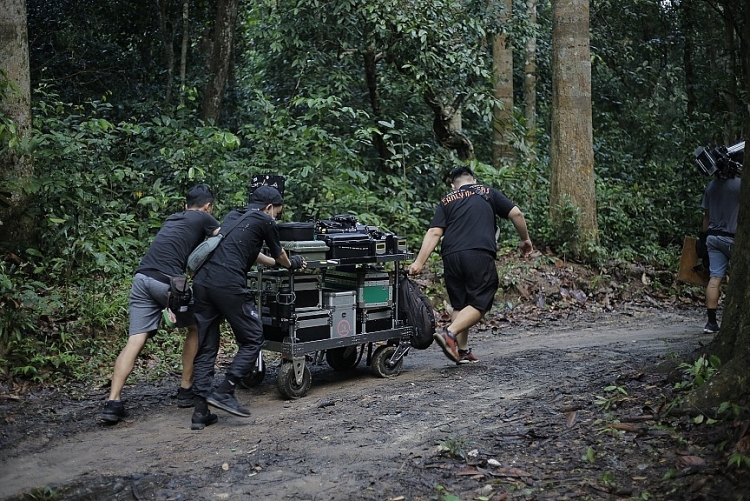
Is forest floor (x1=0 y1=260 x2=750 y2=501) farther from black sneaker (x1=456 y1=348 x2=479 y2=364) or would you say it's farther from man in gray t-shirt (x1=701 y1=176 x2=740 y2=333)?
man in gray t-shirt (x1=701 y1=176 x2=740 y2=333)

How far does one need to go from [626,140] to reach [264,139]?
42.1 feet

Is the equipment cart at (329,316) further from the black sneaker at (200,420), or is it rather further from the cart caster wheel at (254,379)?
the black sneaker at (200,420)

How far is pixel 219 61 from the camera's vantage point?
1597cm

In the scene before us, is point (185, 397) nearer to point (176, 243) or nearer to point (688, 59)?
point (176, 243)

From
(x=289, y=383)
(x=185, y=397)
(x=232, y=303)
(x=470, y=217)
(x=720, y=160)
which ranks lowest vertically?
(x=185, y=397)

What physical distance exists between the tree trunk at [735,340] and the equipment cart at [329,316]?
340 cm

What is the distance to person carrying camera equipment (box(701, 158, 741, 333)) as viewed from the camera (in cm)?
1015

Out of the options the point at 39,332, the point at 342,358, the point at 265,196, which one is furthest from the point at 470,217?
the point at 39,332

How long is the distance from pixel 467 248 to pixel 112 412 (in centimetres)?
408

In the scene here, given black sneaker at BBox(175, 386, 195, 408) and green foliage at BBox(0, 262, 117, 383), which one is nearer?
black sneaker at BBox(175, 386, 195, 408)

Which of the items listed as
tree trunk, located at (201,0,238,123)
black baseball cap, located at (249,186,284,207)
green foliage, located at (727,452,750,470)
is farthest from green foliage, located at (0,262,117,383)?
tree trunk, located at (201,0,238,123)

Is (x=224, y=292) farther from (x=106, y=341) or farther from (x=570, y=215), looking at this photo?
(x=570, y=215)

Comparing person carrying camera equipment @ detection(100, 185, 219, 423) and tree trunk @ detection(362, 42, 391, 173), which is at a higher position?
tree trunk @ detection(362, 42, 391, 173)

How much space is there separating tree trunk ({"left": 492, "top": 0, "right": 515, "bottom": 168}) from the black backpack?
9375 mm
